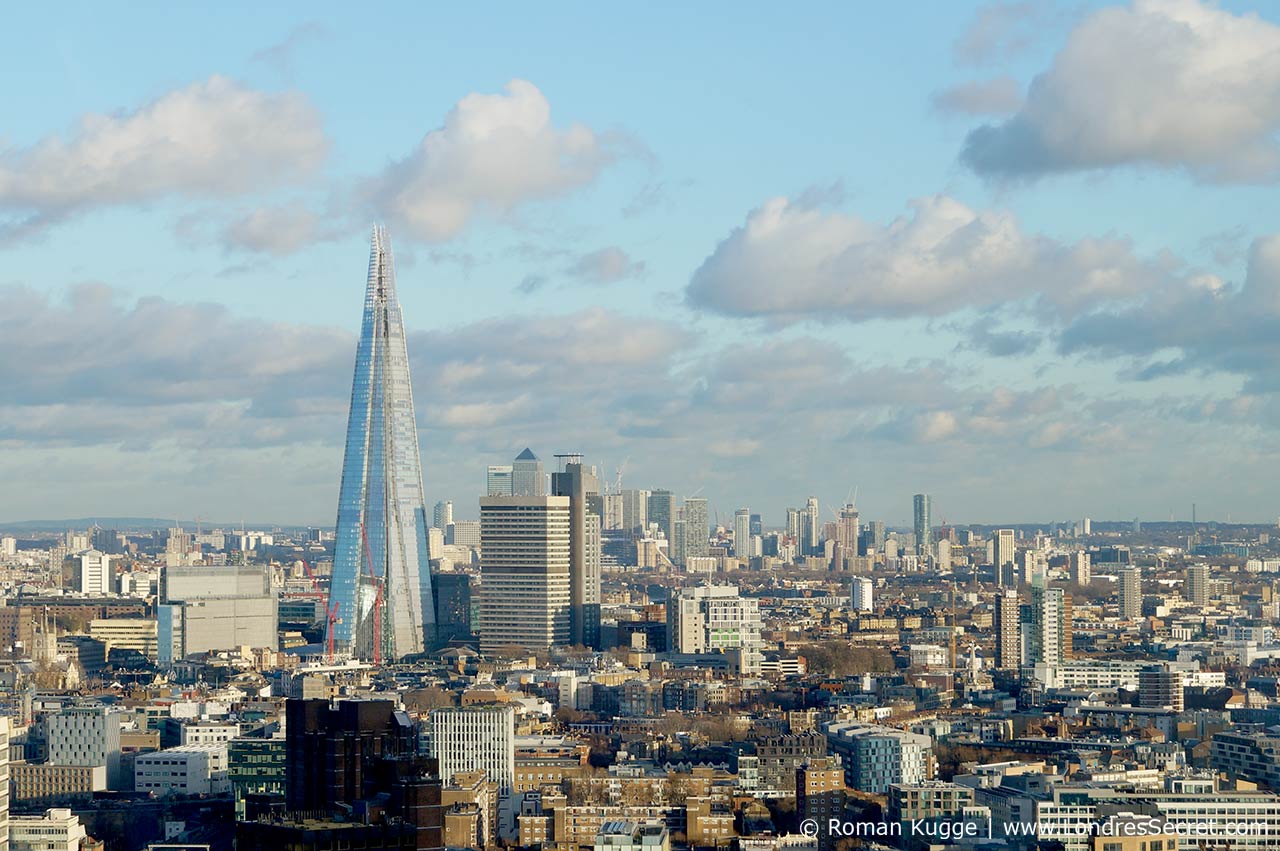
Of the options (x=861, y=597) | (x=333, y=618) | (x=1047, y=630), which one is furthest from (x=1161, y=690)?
(x=861, y=597)

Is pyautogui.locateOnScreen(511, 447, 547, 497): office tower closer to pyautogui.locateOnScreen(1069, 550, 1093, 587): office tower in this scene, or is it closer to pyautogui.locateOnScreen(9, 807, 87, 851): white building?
pyautogui.locateOnScreen(1069, 550, 1093, 587): office tower

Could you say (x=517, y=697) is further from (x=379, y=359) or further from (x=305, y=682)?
(x=379, y=359)

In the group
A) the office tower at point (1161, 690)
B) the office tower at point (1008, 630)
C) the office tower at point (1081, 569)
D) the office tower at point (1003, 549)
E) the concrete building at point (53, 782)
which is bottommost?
the concrete building at point (53, 782)

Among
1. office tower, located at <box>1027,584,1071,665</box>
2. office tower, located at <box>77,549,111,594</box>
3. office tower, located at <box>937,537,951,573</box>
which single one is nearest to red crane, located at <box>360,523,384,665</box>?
office tower, located at <box>1027,584,1071,665</box>

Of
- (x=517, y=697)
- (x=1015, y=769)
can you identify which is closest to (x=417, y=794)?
(x=1015, y=769)

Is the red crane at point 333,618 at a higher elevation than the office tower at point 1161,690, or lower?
higher

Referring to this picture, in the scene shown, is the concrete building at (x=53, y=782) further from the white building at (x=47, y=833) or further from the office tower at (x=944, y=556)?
the office tower at (x=944, y=556)

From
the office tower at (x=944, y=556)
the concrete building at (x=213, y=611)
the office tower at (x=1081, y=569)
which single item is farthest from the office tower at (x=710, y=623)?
the office tower at (x=944, y=556)
